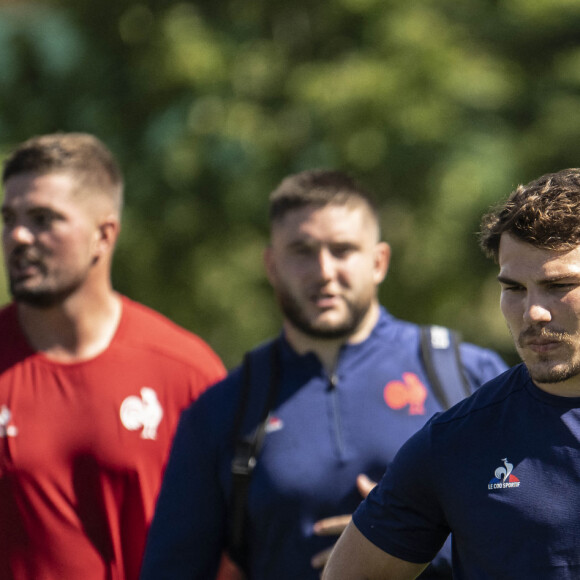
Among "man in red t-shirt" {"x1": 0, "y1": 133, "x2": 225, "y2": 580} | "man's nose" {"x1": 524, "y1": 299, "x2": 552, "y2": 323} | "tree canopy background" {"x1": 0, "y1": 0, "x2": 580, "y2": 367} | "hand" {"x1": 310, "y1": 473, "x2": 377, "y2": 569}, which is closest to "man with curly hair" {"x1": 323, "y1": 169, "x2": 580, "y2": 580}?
"man's nose" {"x1": 524, "y1": 299, "x2": 552, "y2": 323}

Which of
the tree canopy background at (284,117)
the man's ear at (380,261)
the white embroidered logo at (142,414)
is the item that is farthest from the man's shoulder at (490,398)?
the tree canopy background at (284,117)

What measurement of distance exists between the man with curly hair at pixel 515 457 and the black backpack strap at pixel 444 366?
116 cm

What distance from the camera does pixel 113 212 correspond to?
539 cm

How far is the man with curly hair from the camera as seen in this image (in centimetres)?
280

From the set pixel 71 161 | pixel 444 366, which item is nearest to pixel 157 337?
pixel 71 161

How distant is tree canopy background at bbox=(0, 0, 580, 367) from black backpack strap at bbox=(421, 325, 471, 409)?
383 cm

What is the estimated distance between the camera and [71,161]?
5.21 metres

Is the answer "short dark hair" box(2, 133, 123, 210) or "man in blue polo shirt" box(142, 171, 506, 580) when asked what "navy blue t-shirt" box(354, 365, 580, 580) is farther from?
"short dark hair" box(2, 133, 123, 210)

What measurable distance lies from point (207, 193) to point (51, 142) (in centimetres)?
352

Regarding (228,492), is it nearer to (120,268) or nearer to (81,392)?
(81,392)

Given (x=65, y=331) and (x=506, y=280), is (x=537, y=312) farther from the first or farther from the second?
(x=65, y=331)

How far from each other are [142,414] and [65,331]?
52cm

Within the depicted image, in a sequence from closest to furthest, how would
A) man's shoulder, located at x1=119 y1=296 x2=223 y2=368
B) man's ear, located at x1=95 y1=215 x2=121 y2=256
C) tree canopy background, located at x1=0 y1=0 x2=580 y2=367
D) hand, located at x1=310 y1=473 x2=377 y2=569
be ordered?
hand, located at x1=310 y1=473 x2=377 y2=569 → man's shoulder, located at x1=119 y1=296 x2=223 y2=368 → man's ear, located at x1=95 y1=215 x2=121 y2=256 → tree canopy background, located at x1=0 y1=0 x2=580 y2=367

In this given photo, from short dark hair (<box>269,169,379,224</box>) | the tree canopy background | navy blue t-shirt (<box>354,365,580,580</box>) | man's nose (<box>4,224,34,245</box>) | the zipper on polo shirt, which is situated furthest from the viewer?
the tree canopy background
